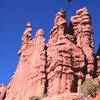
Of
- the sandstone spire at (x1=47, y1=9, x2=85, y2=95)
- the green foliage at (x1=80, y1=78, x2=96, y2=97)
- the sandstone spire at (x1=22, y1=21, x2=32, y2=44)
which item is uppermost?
the sandstone spire at (x1=22, y1=21, x2=32, y2=44)

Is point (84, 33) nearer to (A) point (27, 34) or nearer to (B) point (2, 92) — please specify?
(A) point (27, 34)

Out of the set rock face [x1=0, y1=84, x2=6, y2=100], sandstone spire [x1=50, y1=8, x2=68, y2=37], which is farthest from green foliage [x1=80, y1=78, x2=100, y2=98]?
rock face [x1=0, y1=84, x2=6, y2=100]

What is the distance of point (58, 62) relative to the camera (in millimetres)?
89562

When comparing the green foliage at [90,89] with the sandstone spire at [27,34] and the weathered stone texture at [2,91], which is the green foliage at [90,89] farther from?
the weathered stone texture at [2,91]

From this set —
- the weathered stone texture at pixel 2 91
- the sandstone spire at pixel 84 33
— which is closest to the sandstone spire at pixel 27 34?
the weathered stone texture at pixel 2 91

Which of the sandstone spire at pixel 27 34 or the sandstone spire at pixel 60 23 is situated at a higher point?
the sandstone spire at pixel 27 34

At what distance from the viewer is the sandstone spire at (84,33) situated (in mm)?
96981

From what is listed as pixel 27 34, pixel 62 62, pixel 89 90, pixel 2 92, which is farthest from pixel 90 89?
pixel 2 92

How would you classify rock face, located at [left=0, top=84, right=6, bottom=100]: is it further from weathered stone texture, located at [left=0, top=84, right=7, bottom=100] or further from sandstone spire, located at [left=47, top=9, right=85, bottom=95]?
sandstone spire, located at [left=47, top=9, right=85, bottom=95]

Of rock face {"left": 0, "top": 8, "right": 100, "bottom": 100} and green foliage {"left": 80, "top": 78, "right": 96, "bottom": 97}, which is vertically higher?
rock face {"left": 0, "top": 8, "right": 100, "bottom": 100}

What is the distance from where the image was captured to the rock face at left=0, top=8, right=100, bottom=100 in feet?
289

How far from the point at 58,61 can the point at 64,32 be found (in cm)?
1451

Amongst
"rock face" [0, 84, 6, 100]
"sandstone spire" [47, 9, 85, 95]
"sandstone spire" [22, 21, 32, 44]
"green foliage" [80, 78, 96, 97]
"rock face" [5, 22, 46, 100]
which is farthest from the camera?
"sandstone spire" [22, 21, 32, 44]

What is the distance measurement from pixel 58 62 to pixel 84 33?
16613mm
